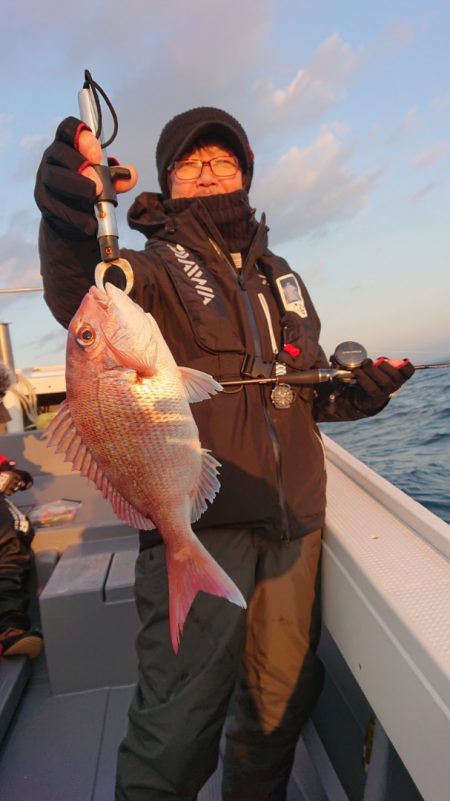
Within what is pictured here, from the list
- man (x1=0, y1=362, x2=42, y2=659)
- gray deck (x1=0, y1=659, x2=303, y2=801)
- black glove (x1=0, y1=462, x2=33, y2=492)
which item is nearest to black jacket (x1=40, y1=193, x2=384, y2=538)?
gray deck (x1=0, y1=659, x2=303, y2=801)

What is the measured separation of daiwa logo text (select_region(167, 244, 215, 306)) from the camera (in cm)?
196

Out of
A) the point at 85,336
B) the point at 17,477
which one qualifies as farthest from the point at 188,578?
the point at 17,477

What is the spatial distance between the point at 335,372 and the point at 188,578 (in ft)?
3.39

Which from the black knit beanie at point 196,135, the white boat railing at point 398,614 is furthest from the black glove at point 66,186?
the white boat railing at point 398,614

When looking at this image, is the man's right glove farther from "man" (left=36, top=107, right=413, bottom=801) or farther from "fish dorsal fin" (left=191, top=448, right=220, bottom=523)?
"fish dorsal fin" (left=191, top=448, right=220, bottom=523)

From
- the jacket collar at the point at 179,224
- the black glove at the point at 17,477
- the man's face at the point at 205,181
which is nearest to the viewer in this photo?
the jacket collar at the point at 179,224

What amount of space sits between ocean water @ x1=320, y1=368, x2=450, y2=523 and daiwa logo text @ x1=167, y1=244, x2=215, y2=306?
2172mm

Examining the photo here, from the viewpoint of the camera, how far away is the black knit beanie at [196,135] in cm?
214

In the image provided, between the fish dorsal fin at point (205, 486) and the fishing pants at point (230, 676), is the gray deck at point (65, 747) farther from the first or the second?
the fish dorsal fin at point (205, 486)

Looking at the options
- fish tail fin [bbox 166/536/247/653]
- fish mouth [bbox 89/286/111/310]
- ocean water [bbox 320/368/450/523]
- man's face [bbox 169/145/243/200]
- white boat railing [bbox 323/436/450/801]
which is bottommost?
ocean water [bbox 320/368/450/523]

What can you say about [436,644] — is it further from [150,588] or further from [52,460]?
[52,460]

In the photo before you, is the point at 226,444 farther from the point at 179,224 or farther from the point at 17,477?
the point at 17,477

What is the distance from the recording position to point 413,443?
673 centimetres

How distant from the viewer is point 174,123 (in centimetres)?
226
